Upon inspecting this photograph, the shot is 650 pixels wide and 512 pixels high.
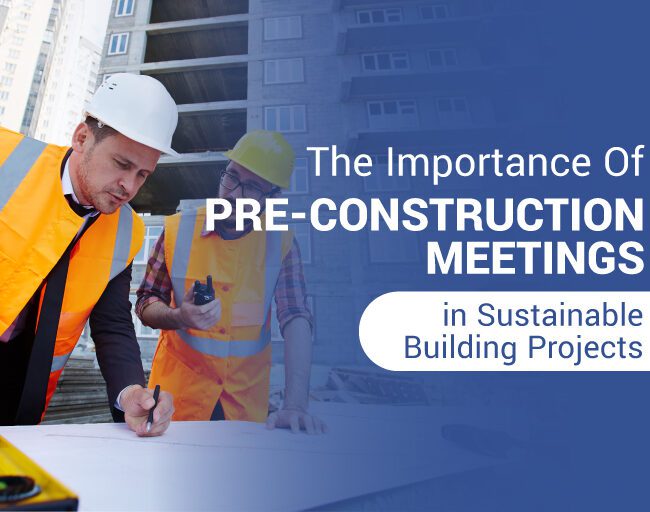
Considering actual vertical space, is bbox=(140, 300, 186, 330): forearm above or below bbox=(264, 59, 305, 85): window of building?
below

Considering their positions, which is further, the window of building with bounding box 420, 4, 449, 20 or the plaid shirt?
the window of building with bounding box 420, 4, 449, 20

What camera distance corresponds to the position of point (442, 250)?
154 centimetres

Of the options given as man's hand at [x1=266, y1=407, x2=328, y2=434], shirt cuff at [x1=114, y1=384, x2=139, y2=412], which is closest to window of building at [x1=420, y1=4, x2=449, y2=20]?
man's hand at [x1=266, y1=407, x2=328, y2=434]

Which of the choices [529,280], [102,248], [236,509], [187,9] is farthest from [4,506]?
[187,9]

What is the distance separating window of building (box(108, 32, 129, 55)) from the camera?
1101 centimetres

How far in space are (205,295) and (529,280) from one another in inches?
44.5

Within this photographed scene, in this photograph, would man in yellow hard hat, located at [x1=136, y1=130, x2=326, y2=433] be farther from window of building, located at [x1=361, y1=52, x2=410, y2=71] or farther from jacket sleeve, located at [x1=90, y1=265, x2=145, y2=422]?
window of building, located at [x1=361, y1=52, x2=410, y2=71]

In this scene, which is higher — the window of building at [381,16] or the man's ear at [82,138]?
the window of building at [381,16]

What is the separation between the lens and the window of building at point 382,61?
8797mm

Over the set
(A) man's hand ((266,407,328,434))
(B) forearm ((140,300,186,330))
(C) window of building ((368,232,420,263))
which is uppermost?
(C) window of building ((368,232,420,263))

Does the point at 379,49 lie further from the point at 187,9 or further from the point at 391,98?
the point at 187,9

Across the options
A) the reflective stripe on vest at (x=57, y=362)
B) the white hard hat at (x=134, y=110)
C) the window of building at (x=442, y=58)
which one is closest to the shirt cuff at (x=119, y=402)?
the reflective stripe on vest at (x=57, y=362)

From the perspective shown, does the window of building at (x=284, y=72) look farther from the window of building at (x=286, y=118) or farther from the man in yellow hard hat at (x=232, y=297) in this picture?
the man in yellow hard hat at (x=232, y=297)

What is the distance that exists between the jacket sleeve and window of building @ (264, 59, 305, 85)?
30.4 ft
